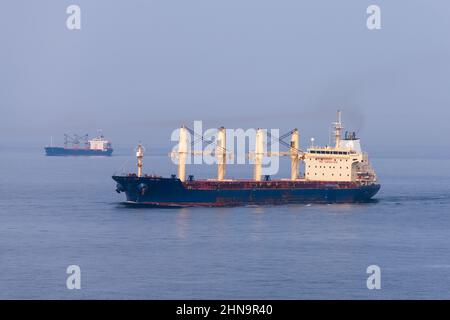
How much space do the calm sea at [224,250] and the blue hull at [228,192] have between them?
5.01 feet

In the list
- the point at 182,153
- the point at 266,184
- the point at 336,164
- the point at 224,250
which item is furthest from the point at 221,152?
the point at 224,250

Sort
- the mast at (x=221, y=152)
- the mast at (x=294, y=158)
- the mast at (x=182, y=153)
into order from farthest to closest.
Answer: the mast at (x=294, y=158) < the mast at (x=221, y=152) < the mast at (x=182, y=153)

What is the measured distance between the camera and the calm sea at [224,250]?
149ft

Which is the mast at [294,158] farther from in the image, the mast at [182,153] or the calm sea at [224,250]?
the mast at [182,153]

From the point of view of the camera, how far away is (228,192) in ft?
263

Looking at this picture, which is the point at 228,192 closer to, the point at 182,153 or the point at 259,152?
the point at 182,153

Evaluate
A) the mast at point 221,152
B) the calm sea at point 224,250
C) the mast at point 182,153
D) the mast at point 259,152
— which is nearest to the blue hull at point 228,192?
the calm sea at point 224,250

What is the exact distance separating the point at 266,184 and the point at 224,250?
2659 cm

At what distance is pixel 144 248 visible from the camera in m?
56.6
